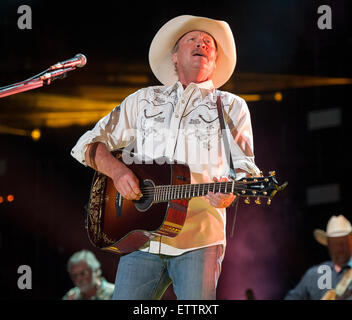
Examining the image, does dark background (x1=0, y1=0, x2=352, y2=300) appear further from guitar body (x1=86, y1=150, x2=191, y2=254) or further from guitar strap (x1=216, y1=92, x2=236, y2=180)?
guitar body (x1=86, y1=150, x2=191, y2=254)

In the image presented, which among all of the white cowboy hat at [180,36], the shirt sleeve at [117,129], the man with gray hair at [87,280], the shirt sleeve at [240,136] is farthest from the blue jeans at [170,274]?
the man with gray hair at [87,280]

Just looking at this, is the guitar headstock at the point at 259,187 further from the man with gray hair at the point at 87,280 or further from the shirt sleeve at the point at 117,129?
the man with gray hair at the point at 87,280

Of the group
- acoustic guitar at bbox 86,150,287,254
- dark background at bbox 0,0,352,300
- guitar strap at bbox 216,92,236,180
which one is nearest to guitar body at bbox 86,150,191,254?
acoustic guitar at bbox 86,150,287,254

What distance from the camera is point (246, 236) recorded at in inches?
259

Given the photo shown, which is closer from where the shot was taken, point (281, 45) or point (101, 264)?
point (281, 45)

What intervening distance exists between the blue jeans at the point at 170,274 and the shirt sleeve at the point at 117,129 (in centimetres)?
71

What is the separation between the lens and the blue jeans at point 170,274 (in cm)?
263

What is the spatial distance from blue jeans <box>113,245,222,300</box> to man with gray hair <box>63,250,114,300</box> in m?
3.47

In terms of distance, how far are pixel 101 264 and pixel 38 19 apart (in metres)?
A: 3.09

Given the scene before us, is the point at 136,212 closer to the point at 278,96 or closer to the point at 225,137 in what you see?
the point at 225,137

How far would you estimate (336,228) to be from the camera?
5953mm

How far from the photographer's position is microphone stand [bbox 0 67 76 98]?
2.84 metres
